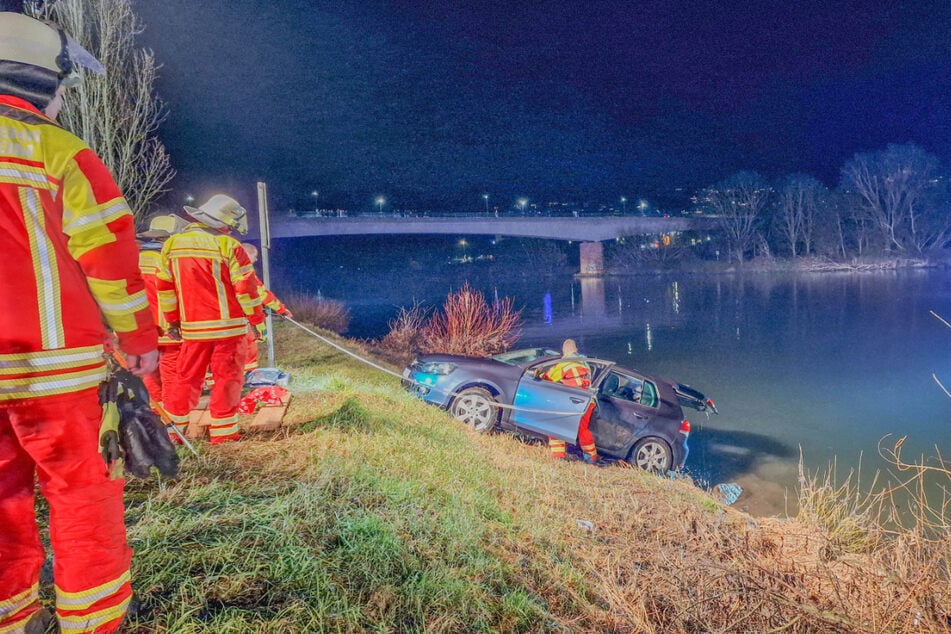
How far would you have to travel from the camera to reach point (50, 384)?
1855 mm

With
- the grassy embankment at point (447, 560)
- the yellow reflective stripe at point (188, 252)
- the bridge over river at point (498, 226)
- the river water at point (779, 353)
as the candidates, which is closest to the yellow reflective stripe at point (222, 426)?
the grassy embankment at point (447, 560)

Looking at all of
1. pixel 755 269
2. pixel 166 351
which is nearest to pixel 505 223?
pixel 755 269

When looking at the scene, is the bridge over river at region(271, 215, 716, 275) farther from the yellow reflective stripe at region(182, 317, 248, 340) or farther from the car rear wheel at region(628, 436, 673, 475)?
the yellow reflective stripe at region(182, 317, 248, 340)

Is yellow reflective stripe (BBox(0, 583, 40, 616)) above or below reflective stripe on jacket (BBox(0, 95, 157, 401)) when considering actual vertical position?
below

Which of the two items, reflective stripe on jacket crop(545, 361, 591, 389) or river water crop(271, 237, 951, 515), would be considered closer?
reflective stripe on jacket crop(545, 361, 591, 389)

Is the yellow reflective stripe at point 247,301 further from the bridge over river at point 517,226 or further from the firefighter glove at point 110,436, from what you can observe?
the bridge over river at point 517,226

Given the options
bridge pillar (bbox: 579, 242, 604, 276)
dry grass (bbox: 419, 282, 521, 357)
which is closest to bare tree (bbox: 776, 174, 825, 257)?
bridge pillar (bbox: 579, 242, 604, 276)

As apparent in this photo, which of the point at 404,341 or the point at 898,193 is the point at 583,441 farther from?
the point at 898,193

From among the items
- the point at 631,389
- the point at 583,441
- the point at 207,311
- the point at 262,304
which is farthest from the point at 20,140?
the point at 631,389

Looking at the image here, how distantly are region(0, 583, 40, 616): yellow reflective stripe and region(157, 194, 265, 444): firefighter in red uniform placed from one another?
2302 mm

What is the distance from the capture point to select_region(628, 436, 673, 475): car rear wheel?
766cm

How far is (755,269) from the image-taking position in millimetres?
57719

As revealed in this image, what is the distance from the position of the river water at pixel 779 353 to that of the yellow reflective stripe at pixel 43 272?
7961 millimetres

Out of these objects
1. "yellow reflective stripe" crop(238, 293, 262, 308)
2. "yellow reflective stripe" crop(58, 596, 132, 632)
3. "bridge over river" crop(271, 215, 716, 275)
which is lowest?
"yellow reflective stripe" crop(58, 596, 132, 632)
